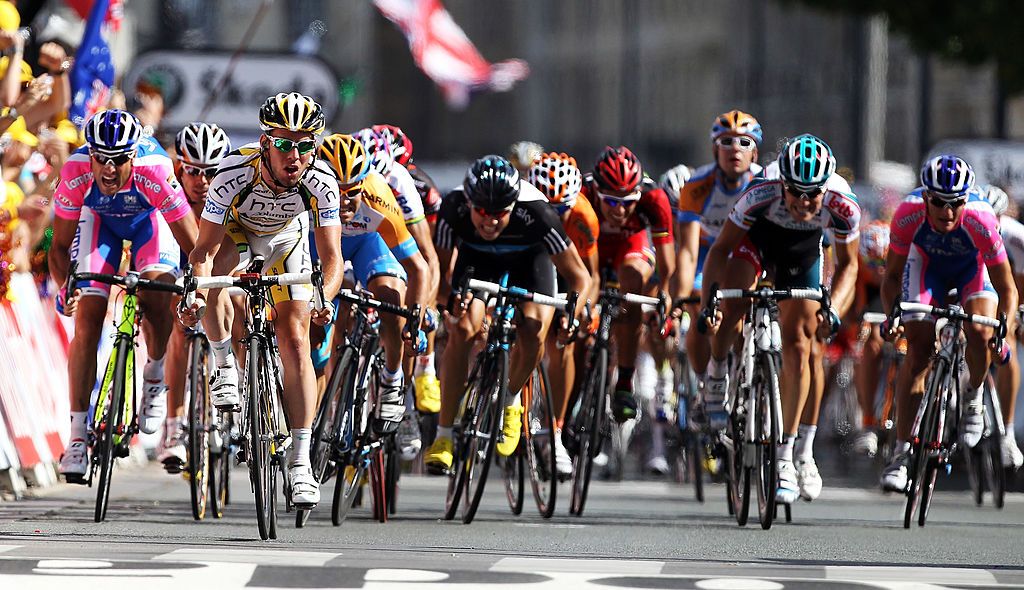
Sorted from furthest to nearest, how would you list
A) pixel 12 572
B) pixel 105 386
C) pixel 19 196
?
1. pixel 19 196
2. pixel 105 386
3. pixel 12 572

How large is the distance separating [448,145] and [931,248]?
75513mm

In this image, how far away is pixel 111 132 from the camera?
10.8m

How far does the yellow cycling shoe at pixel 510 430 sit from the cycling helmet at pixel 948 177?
2673mm

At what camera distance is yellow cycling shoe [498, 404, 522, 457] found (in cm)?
1165

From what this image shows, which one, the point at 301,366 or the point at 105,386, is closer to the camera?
the point at 301,366

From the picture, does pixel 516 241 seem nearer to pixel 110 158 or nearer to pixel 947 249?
pixel 110 158

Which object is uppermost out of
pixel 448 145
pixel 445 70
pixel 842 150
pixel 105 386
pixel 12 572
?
pixel 448 145

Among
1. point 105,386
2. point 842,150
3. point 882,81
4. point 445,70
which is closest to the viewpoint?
point 105,386

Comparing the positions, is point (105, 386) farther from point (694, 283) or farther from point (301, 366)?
point (694, 283)

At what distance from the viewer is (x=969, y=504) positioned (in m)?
14.7

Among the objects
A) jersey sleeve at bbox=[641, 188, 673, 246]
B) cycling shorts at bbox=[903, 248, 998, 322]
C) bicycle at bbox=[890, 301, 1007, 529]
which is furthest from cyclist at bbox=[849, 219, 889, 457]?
bicycle at bbox=[890, 301, 1007, 529]

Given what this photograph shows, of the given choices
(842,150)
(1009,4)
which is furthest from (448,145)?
(1009,4)

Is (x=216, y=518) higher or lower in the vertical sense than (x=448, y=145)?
lower

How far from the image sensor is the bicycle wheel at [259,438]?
9.49m
